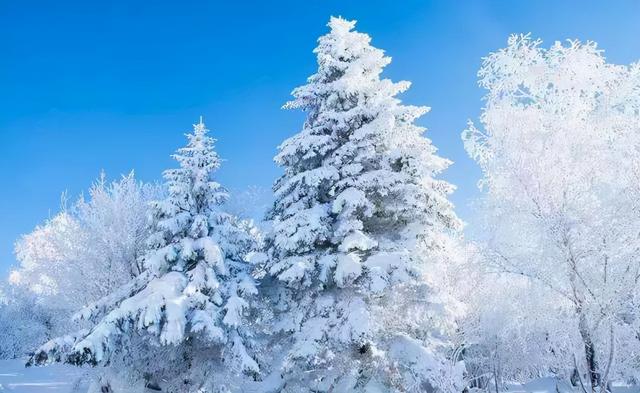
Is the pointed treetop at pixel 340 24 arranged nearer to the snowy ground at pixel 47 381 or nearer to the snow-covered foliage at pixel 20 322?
the snowy ground at pixel 47 381

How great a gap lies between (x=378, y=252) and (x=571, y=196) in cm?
611

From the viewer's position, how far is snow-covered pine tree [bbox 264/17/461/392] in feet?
50.8

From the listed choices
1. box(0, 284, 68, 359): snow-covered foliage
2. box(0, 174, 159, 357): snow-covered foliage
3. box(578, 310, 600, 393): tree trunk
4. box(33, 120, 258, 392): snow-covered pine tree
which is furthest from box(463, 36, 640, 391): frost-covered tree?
box(0, 284, 68, 359): snow-covered foliage

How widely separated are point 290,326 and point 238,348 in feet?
6.14

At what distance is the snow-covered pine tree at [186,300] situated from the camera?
15.5 metres

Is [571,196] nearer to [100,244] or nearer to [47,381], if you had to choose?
[100,244]

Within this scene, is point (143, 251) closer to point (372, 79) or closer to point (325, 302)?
point (325, 302)

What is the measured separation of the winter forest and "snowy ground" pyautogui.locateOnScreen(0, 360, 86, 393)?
133 cm

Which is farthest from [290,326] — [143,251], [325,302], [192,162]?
[143,251]

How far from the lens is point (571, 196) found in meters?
12.6

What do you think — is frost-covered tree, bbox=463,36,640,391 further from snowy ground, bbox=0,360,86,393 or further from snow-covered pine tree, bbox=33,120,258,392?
snowy ground, bbox=0,360,86,393

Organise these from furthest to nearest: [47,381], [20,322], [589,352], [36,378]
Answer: [20,322], [36,378], [47,381], [589,352]

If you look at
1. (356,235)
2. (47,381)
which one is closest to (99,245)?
(47,381)

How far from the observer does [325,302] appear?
16078 millimetres
